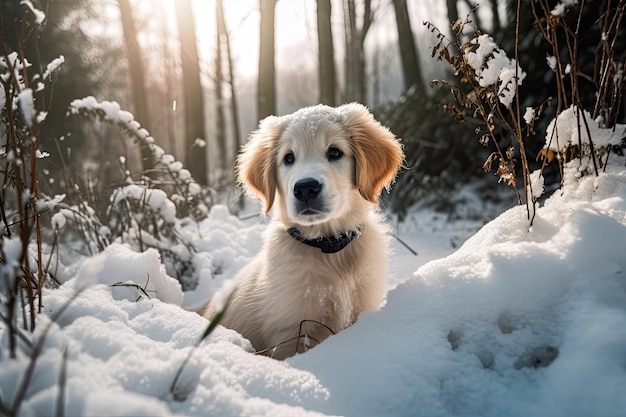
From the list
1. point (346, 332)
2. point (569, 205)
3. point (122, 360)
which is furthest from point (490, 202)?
point (122, 360)

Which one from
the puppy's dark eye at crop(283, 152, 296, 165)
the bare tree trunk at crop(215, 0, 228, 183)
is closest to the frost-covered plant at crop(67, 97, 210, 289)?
the puppy's dark eye at crop(283, 152, 296, 165)

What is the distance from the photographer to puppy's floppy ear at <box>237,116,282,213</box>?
10.1 feet

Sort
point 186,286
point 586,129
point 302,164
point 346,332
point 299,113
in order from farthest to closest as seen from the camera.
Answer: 1. point 186,286
2. point 299,113
3. point 302,164
4. point 586,129
5. point 346,332

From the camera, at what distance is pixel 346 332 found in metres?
1.81

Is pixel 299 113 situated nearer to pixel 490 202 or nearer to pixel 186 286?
pixel 186 286

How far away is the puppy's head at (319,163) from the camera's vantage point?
2.60m

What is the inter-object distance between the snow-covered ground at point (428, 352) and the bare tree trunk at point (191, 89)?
325 inches

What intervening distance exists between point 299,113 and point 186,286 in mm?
2016

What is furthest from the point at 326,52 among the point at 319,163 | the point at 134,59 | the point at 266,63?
the point at 319,163

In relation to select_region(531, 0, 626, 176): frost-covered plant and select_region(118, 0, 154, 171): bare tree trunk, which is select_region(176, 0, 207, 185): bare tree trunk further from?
select_region(531, 0, 626, 176): frost-covered plant

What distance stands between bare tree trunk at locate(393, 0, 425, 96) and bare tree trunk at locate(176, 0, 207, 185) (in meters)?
4.43

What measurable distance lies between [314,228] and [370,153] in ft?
2.04

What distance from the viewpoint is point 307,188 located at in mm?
2545

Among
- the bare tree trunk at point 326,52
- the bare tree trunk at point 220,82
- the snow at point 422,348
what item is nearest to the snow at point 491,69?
the snow at point 422,348
